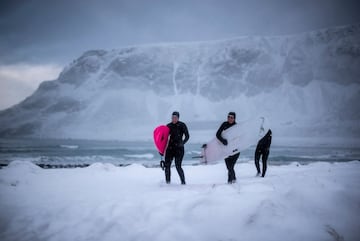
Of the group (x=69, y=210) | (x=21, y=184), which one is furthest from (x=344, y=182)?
(x=21, y=184)

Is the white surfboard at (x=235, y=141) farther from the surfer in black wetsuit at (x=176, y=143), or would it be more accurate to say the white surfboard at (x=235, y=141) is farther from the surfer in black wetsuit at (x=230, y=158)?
the surfer in black wetsuit at (x=176, y=143)

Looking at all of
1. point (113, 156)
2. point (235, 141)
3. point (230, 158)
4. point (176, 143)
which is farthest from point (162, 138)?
point (113, 156)

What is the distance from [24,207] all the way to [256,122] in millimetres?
6861

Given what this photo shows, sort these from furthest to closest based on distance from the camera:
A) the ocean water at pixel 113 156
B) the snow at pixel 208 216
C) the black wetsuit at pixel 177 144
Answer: the ocean water at pixel 113 156 < the black wetsuit at pixel 177 144 < the snow at pixel 208 216

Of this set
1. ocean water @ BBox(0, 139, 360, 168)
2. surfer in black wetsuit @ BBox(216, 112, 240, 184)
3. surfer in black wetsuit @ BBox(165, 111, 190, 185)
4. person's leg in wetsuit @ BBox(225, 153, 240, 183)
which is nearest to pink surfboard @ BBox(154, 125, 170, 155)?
surfer in black wetsuit @ BBox(165, 111, 190, 185)

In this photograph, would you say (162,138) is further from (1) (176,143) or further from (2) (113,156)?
(2) (113,156)

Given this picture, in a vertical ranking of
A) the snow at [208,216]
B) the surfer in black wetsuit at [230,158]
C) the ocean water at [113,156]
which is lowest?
the ocean water at [113,156]

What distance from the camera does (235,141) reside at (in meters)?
7.80

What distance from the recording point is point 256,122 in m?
8.72

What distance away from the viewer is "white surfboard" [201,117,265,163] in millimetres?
7678

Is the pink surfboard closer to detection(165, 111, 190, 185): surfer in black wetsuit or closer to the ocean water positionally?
detection(165, 111, 190, 185): surfer in black wetsuit

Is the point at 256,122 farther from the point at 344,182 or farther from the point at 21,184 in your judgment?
the point at 21,184

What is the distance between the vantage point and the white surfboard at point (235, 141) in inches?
302

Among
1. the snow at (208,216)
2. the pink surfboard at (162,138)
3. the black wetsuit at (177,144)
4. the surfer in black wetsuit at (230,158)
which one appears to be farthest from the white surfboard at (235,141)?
the snow at (208,216)
